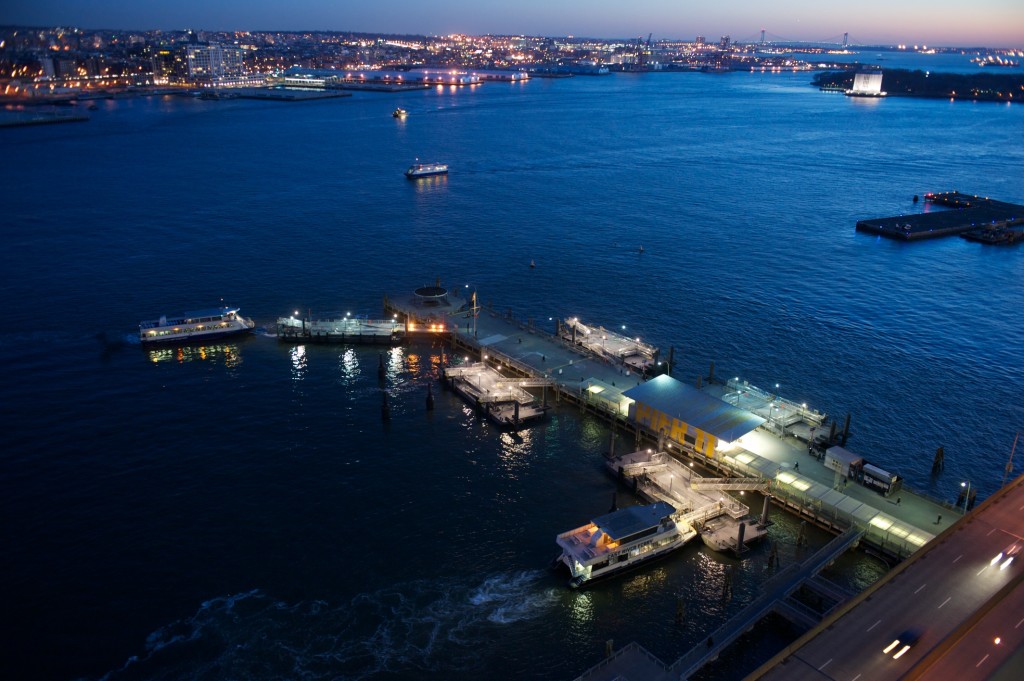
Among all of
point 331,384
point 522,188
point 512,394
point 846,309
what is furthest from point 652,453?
point 522,188

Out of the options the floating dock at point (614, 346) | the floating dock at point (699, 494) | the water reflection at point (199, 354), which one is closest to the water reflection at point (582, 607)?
the floating dock at point (699, 494)

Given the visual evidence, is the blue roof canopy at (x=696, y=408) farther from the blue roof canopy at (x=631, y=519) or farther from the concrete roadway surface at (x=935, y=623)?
the concrete roadway surface at (x=935, y=623)

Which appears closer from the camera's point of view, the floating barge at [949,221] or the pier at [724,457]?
the pier at [724,457]

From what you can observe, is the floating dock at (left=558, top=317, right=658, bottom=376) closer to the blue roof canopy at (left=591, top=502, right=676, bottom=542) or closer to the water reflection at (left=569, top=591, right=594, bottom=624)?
the blue roof canopy at (left=591, top=502, right=676, bottom=542)

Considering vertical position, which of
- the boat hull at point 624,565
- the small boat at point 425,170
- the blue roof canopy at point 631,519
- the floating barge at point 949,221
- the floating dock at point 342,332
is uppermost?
the small boat at point 425,170

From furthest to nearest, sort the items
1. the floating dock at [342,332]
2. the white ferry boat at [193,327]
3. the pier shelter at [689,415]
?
the floating dock at [342,332], the white ferry boat at [193,327], the pier shelter at [689,415]

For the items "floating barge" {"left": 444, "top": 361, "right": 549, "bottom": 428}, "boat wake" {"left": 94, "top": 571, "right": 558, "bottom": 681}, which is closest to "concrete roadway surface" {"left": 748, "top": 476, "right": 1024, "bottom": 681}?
"boat wake" {"left": 94, "top": 571, "right": 558, "bottom": 681}
